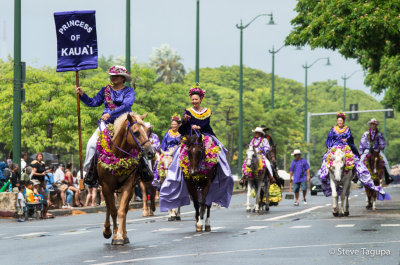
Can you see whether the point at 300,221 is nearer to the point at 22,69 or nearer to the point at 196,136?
the point at 196,136

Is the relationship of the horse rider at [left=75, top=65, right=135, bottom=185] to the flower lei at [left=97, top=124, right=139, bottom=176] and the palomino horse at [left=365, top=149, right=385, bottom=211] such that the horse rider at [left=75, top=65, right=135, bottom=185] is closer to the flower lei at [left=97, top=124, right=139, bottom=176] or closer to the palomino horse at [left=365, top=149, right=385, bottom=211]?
the flower lei at [left=97, top=124, right=139, bottom=176]

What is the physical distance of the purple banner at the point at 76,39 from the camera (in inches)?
648

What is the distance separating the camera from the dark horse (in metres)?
16.6

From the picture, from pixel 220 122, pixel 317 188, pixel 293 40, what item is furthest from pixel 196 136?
pixel 220 122

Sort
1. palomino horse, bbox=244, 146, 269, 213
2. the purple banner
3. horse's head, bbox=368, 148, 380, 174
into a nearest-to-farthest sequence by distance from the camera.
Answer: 1. the purple banner
2. palomino horse, bbox=244, 146, 269, 213
3. horse's head, bbox=368, 148, 380, 174

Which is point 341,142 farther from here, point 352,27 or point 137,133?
point 137,133

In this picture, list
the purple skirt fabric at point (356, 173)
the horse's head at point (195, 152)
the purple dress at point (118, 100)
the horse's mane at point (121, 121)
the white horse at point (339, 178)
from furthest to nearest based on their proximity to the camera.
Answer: the purple skirt fabric at point (356, 173)
the white horse at point (339, 178)
the horse's head at point (195, 152)
the purple dress at point (118, 100)
the horse's mane at point (121, 121)

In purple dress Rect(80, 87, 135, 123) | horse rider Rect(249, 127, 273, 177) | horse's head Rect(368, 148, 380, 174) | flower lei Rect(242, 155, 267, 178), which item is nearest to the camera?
purple dress Rect(80, 87, 135, 123)

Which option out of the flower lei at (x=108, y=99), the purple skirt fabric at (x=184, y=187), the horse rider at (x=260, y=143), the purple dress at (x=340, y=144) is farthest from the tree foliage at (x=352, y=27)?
the flower lei at (x=108, y=99)

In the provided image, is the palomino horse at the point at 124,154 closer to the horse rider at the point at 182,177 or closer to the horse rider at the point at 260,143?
the horse rider at the point at 182,177

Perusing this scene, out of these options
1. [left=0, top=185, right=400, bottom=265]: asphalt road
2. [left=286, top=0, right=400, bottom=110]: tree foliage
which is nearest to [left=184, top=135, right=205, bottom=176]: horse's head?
[left=0, top=185, right=400, bottom=265]: asphalt road

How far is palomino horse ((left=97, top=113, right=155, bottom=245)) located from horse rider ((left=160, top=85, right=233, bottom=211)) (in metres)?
2.47

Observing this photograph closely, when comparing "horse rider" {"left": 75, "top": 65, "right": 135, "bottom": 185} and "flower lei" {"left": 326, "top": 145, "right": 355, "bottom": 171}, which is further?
"flower lei" {"left": 326, "top": 145, "right": 355, "bottom": 171}

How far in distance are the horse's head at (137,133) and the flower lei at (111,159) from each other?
0.82 feet
